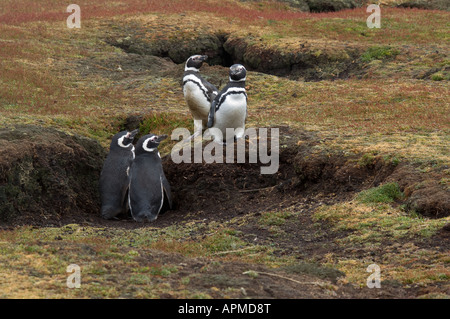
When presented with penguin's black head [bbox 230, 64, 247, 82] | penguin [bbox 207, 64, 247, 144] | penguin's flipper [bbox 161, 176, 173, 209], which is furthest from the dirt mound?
penguin's black head [bbox 230, 64, 247, 82]

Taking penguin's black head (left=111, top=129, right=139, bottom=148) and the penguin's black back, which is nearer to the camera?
the penguin's black back

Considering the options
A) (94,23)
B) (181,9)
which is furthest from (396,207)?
(181,9)

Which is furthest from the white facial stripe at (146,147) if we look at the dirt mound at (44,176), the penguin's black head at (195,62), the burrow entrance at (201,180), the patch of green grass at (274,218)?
the patch of green grass at (274,218)

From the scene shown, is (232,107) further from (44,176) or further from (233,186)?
(44,176)

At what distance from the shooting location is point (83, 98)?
20250 millimetres

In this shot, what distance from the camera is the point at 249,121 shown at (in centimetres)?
1692

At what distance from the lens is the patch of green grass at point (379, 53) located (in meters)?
25.4

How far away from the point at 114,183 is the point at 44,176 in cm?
154

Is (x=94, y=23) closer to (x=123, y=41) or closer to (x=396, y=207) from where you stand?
(x=123, y=41)

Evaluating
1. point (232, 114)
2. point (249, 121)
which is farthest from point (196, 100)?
point (232, 114)

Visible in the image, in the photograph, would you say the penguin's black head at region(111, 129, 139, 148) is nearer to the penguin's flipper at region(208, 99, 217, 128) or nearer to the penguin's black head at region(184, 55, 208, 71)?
the penguin's flipper at region(208, 99, 217, 128)

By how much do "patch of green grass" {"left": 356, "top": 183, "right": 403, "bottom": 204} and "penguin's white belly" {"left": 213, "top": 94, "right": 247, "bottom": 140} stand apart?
13.4 ft

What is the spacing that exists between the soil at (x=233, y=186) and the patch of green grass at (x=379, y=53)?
1128 cm

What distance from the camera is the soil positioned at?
35.1 feet
